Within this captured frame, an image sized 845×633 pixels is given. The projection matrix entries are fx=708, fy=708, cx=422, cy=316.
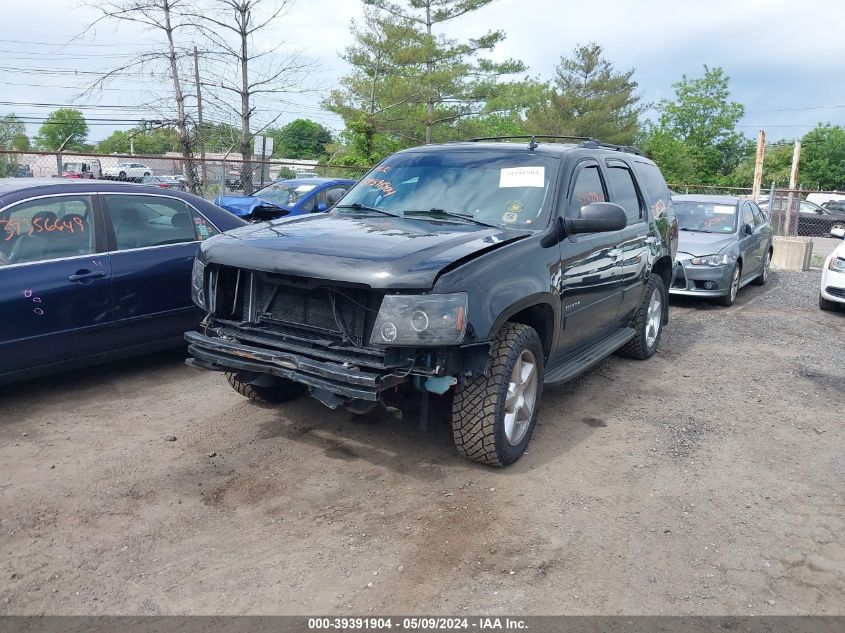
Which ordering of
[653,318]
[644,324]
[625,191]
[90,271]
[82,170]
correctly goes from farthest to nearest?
1. [82,170]
2. [653,318]
3. [644,324]
4. [625,191]
5. [90,271]

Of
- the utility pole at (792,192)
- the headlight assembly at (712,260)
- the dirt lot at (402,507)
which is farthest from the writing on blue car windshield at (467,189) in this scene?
the utility pole at (792,192)

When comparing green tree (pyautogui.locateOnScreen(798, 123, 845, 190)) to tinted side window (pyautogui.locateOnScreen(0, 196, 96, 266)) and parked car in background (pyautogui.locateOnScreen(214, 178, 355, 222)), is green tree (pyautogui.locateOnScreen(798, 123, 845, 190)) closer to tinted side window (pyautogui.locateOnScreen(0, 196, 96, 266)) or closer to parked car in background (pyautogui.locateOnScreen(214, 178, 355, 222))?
parked car in background (pyautogui.locateOnScreen(214, 178, 355, 222))

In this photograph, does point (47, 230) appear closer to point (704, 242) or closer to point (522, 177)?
point (522, 177)

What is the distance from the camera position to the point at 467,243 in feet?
13.2

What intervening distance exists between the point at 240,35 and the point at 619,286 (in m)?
15.0

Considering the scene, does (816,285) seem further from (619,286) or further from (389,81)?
(389,81)

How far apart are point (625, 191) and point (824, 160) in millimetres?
66809

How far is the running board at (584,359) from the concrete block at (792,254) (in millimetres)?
10688

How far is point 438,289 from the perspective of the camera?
3.61 meters

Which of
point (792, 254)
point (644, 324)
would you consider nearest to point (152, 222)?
point (644, 324)

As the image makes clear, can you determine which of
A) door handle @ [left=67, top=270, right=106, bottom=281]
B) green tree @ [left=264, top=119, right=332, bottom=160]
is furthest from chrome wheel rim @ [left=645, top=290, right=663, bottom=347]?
green tree @ [left=264, top=119, right=332, bottom=160]

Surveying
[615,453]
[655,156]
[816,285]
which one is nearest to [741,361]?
[615,453]

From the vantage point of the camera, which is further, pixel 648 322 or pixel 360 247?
pixel 648 322

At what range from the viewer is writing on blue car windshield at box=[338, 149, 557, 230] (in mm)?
4711
